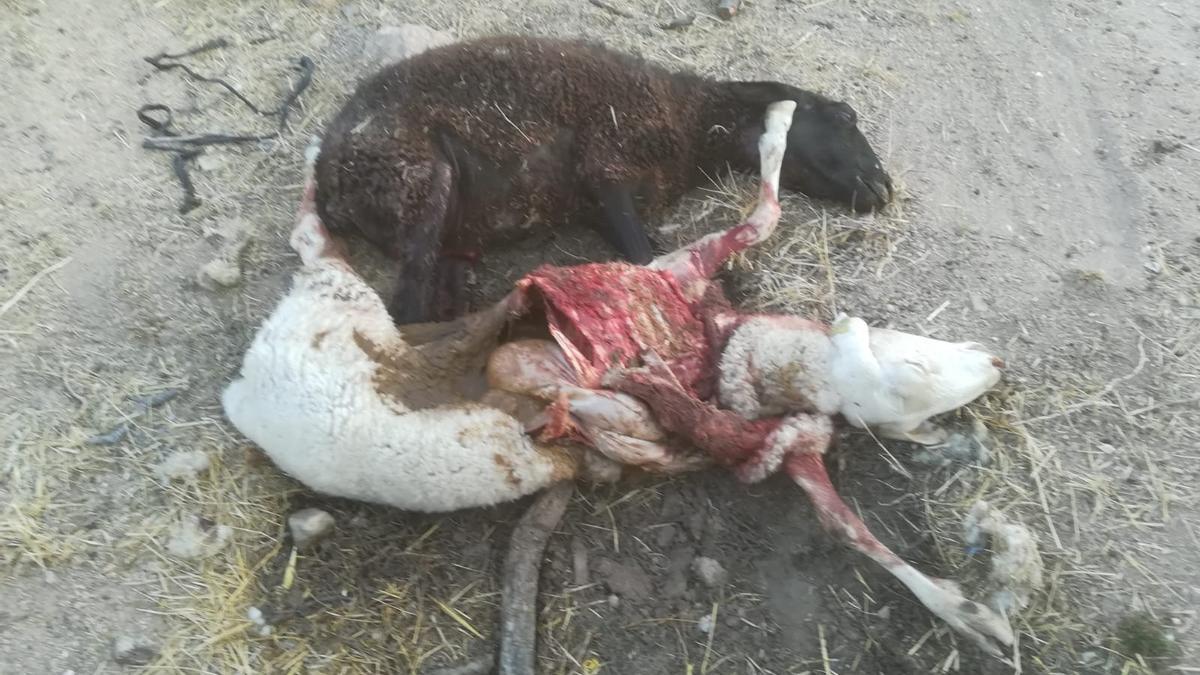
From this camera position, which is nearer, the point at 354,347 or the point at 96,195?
the point at 354,347

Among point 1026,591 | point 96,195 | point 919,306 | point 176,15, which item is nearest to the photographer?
point 1026,591

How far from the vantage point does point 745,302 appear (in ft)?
11.5

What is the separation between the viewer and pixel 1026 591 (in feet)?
8.59

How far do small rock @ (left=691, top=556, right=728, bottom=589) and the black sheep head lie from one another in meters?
1.67

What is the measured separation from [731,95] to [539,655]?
8.08 feet

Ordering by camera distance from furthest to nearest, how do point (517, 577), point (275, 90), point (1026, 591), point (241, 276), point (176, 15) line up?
point (176, 15)
point (275, 90)
point (241, 276)
point (517, 577)
point (1026, 591)

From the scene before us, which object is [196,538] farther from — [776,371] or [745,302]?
[745,302]

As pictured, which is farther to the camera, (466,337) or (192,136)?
(192,136)

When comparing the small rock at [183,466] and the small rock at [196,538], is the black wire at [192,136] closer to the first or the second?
the small rock at [183,466]

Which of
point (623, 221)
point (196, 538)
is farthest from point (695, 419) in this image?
point (196, 538)

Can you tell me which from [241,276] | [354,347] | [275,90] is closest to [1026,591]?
[354,347]

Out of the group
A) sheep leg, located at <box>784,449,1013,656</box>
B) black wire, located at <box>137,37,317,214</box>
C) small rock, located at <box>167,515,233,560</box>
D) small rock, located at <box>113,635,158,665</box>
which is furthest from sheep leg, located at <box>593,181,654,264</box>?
small rock, located at <box>113,635,158,665</box>

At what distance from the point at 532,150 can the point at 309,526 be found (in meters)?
1.64

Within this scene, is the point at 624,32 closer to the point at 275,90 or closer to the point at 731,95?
the point at 731,95
